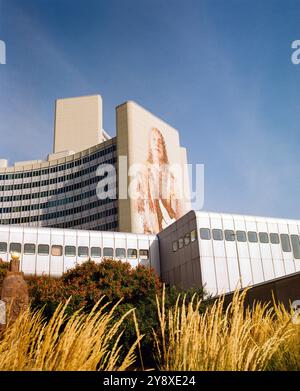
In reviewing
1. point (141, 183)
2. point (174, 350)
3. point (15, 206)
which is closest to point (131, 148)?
point (141, 183)

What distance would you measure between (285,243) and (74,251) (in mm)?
26135

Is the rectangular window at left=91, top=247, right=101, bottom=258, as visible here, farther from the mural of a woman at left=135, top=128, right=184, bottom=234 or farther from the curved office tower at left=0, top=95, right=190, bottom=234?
the mural of a woman at left=135, top=128, right=184, bottom=234

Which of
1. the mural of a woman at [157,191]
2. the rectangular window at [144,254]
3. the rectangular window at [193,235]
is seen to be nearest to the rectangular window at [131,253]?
the rectangular window at [144,254]

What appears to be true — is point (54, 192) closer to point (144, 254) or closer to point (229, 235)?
point (144, 254)

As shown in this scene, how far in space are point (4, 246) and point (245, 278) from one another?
92.2 ft

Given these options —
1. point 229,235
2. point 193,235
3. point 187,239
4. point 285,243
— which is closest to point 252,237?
point 229,235

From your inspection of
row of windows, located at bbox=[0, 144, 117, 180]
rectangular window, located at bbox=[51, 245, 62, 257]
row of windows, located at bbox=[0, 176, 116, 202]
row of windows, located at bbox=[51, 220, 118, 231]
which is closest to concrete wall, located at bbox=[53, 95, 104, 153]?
row of windows, located at bbox=[0, 144, 117, 180]

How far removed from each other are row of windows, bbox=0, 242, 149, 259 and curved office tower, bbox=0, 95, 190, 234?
33129 millimetres

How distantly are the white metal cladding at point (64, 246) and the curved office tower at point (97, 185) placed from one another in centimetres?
3265

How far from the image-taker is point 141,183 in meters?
91.8

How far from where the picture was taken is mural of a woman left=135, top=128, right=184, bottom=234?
89188 mm

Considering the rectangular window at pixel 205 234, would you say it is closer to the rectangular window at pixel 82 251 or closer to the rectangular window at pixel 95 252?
the rectangular window at pixel 95 252

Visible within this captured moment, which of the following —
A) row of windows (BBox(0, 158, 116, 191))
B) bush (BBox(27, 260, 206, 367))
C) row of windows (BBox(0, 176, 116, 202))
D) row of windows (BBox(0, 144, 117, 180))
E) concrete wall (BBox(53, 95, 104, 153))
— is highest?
concrete wall (BBox(53, 95, 104, 153))

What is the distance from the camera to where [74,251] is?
158 ft
